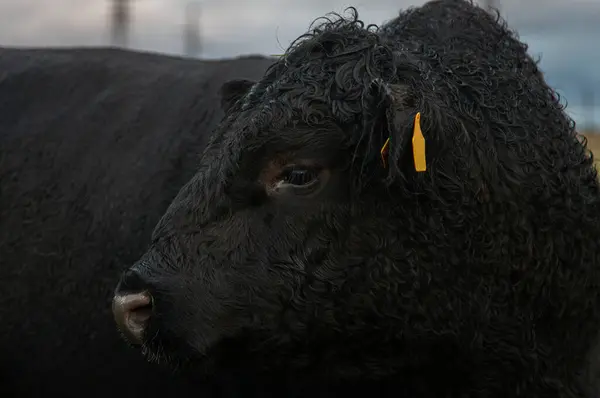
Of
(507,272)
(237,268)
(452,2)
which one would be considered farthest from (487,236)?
(452,2)

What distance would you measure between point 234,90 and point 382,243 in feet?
→ 3.70

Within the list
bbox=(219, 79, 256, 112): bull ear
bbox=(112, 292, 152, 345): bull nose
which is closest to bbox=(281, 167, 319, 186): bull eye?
bbox=(112, 292, 152, 345): bull nose

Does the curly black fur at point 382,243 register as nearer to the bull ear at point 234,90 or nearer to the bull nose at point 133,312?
the bull nose at point 133,312

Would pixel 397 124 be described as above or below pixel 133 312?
above

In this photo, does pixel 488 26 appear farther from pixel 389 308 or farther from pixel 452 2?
pixel 389 308

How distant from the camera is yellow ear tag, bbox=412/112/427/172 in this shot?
3.29 m

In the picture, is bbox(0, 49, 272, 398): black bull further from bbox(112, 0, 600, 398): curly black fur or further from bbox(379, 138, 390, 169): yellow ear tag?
bbox(379, 138, 390, 169): yellow ear tag

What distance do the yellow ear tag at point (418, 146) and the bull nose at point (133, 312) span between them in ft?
3.29

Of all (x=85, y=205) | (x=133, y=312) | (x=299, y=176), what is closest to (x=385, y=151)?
(x=299, y=176)

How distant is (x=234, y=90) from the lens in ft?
13.9

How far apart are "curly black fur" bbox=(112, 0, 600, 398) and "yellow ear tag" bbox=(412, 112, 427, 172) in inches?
1.7

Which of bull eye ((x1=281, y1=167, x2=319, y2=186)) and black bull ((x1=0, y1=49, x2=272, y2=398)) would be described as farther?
black bull ((x1=0, y1=49, x2=272, y2=398))

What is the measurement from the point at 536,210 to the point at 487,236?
0.80ft

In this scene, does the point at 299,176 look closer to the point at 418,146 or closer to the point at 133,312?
the point at 418,146
